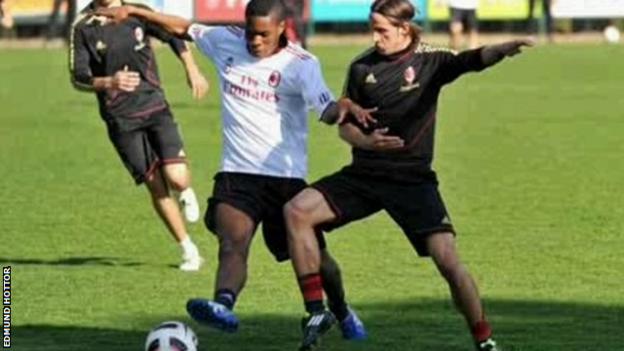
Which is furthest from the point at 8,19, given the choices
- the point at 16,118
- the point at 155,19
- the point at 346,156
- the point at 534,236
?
Result: the point at 155,19

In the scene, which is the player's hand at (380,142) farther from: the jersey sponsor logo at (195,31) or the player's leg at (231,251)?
the jersey sponsor logo at (195,31)

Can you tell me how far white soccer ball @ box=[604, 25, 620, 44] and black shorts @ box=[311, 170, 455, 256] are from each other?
36725mm

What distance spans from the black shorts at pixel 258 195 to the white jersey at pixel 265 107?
0.04 metres

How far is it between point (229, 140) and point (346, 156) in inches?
431

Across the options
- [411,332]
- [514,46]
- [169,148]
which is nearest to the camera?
[514,46]

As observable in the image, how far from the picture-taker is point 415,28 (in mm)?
10312

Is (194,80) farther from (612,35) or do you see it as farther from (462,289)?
(612,35)

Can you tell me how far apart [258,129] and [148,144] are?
3.59 meters

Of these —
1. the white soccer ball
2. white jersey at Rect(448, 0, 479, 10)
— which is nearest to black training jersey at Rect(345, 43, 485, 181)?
white jersey at Rect(448, 0, 479, 10)

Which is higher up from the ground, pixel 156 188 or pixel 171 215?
pixel 156 188

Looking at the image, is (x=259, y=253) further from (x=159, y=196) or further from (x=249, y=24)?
(x=249, y=24)

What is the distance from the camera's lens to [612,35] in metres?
47.4

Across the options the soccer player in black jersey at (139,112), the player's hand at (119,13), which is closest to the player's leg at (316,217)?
the player's hand at (119,13)

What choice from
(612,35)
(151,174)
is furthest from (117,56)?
(612,35)
